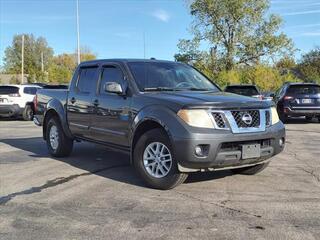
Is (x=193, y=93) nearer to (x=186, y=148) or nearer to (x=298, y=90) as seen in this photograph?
(x=186, y=148)

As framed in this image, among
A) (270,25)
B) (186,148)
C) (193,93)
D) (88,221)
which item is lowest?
(88,221)

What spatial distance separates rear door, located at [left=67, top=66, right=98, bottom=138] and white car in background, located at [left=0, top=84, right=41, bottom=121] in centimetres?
1220

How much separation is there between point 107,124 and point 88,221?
2716mm

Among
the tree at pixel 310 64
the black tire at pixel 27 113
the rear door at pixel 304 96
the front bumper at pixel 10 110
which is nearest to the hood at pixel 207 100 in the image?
the rear door at pixel 304 96

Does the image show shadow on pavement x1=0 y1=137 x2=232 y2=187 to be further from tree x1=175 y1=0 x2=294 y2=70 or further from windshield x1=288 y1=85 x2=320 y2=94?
tree x1=175 y1=0 x2=294 y2=70

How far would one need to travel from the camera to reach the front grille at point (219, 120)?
660 cm

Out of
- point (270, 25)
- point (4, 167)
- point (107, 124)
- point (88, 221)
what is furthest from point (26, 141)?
point (270, 25)

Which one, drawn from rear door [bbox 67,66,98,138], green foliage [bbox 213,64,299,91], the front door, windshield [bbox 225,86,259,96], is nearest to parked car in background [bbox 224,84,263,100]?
windshield [bbox 225,86,259,96]

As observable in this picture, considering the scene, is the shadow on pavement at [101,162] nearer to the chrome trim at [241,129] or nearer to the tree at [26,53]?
the chrome trim at [241,129]

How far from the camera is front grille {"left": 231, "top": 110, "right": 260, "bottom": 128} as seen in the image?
265 inches

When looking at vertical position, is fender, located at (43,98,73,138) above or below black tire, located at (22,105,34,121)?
above

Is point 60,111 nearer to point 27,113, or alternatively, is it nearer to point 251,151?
point 251,151

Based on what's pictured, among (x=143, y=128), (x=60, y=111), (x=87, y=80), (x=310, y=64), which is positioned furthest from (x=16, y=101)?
(x=310, y=64)

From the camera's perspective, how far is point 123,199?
257 inches
